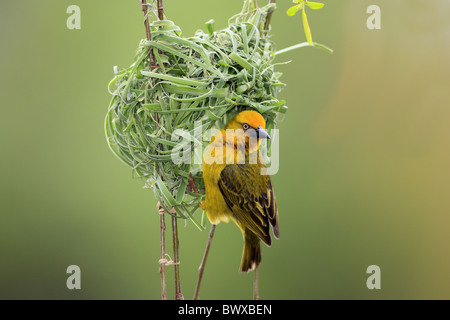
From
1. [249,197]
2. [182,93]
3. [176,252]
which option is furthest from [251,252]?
[182,93]

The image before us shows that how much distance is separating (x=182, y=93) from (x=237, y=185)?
0.34m

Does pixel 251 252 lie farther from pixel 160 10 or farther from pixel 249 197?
pixel 160 10

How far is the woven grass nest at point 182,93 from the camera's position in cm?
132

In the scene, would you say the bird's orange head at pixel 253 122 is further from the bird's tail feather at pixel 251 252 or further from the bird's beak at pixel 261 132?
the bird's tail feather at pixel 251 252

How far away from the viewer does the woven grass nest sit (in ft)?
4.34

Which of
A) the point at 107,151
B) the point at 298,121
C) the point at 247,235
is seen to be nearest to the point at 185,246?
the point at 107,151

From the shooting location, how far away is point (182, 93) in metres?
1.33

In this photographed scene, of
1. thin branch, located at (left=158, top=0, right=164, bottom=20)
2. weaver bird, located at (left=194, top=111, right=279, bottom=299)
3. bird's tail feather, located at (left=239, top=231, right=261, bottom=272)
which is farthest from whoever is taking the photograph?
bird's tail feather, located at (left=239, top=231, right=261, bottom=272)

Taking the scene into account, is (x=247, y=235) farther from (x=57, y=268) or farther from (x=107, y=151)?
(x=57, y=268)

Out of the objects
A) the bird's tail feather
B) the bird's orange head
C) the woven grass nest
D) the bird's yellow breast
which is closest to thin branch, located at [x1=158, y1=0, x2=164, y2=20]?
the woven grass nest

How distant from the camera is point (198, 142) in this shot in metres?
1.33

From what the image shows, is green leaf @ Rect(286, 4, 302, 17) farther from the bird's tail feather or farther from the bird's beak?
the bird's tail feather

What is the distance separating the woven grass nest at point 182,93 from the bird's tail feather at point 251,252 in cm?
22

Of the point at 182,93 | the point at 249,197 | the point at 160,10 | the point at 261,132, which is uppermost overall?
the point at 160,10
